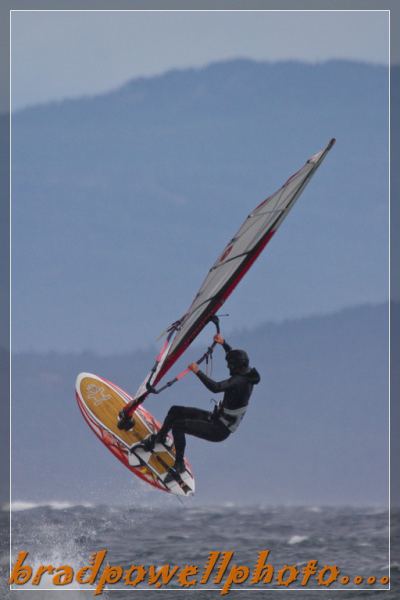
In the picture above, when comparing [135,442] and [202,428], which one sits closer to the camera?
[202,428]

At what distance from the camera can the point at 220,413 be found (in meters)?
11.2

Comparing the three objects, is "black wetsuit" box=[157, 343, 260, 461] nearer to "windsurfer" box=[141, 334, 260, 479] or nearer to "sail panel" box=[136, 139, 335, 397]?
"windsurfer" box=[141, 334, 260, 479]

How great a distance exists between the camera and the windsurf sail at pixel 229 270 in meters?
10.5

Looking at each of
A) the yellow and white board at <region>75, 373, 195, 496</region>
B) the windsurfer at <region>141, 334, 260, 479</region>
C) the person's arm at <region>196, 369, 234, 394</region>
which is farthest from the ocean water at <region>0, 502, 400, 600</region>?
the person's arm at <region>196, 369, 234, 394</region>

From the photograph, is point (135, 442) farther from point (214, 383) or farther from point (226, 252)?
point (226, 252)

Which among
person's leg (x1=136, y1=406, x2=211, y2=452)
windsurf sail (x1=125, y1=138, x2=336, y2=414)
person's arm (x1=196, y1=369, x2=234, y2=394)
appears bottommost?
person's leg (x1=136, y1=406, x2=211, y2=452)

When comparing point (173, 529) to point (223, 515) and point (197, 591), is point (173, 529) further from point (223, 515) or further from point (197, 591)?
point (197, 591)

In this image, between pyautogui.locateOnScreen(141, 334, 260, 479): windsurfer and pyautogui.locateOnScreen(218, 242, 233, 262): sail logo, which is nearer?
pyautogui.locateOnScreen(141, 334, 260, 479): windsurfer

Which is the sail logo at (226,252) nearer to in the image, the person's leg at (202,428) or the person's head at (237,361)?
the person's head at (237,361)

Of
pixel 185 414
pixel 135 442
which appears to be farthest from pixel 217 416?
pixel 135 442

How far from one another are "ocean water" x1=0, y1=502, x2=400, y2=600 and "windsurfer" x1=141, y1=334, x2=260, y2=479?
5.94 metres

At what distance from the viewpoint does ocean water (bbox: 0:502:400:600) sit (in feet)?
59.1

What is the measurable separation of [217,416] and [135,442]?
1.05m

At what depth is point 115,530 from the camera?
26031 millimetres
